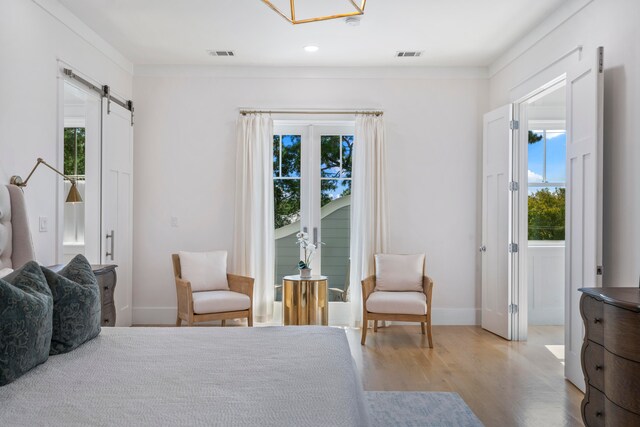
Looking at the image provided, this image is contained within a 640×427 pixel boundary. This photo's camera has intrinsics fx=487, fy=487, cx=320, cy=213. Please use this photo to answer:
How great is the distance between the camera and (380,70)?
219 inches

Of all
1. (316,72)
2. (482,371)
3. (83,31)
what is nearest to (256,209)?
(316,72)

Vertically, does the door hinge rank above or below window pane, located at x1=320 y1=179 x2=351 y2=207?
above

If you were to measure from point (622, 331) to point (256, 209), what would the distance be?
384 cm

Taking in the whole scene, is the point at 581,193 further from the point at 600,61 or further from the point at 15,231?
the point at 15,231

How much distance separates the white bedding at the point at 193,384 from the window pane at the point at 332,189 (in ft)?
11.2

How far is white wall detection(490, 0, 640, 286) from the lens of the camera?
305 cm

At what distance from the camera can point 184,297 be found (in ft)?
15.4

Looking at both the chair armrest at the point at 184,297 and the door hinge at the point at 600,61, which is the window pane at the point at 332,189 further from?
the door hinge at the point at 600,61

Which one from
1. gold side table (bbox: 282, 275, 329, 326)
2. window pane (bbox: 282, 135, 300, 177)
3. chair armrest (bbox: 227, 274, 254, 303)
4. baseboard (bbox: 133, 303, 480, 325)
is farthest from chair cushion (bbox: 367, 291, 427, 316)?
window pane (bbox: 282, 135, 300, 177)

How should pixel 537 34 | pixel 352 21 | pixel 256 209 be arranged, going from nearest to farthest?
pixel 352 21 < pixel 537 34 < pixel 256 209

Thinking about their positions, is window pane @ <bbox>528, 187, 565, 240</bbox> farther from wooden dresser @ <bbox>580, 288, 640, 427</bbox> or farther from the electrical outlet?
the electrical outlet

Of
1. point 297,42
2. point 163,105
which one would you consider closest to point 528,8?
point 297,42

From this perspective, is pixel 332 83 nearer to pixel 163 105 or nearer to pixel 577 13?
pixel 163 105

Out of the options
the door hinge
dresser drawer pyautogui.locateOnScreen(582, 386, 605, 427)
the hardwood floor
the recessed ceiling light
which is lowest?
the hardwood floor
